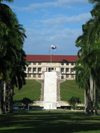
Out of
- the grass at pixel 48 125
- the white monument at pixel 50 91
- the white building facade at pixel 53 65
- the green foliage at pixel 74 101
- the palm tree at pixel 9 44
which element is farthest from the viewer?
the white building facade at pixel 53 65

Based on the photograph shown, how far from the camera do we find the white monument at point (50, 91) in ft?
291

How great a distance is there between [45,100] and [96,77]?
204 ft

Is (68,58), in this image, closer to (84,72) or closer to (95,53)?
(84,72)

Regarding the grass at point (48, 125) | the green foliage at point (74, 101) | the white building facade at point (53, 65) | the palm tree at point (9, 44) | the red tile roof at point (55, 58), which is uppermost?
the red tile roof at point (55, 58)

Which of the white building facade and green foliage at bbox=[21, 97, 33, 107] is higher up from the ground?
the white building facade

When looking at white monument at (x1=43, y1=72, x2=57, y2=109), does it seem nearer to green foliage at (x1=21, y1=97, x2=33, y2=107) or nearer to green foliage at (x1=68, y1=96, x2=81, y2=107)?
green foliage at (x1=68, y1=96, x2=81, y2=107)

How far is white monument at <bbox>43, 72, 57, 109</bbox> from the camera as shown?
291 ft

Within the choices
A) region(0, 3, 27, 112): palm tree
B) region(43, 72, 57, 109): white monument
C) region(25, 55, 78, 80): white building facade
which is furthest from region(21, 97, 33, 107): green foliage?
region(25, 55, 78, 80): white building facade

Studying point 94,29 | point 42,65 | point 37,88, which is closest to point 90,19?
point 94,29

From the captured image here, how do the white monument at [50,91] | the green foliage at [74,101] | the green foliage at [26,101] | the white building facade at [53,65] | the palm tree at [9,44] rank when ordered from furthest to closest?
the white building facade at [53,65], the white monument at [50,91], the green foliage at [26,101], the green foliage at [74,101], the palm tree at [9,44]

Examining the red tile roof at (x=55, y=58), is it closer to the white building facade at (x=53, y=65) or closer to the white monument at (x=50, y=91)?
the white building facade at (x=53, y=65)

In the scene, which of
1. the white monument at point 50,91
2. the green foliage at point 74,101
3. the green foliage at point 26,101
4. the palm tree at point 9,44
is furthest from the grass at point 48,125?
the white monument at point 50,91

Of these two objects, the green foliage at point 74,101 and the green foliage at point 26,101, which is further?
the green foliage at point 26,101

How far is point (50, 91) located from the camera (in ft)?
339
